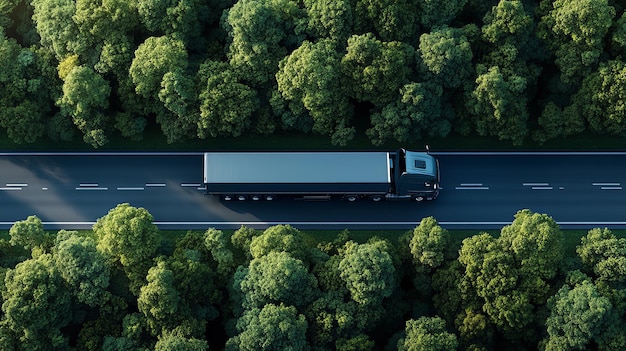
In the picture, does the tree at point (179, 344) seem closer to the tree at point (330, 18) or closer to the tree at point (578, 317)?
the tree at point (578, 317)

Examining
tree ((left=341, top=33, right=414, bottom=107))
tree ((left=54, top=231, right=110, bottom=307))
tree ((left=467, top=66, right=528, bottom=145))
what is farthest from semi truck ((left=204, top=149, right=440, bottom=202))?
tree ((left=54, top=231, right=110, bottom=307))

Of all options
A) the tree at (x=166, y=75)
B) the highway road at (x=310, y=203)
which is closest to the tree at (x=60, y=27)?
the tree at (x=166, y=75)

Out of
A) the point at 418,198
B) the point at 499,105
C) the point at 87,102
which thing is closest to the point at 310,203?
the point at 418,198

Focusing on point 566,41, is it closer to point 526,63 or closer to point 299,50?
point 526,63

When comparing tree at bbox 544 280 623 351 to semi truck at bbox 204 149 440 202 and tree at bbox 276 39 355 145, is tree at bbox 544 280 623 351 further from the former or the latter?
tree at bbox 276 39 355 145

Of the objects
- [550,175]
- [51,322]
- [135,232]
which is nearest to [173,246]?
[135,232]

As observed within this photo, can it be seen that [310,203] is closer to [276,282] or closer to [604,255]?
[276,282]
